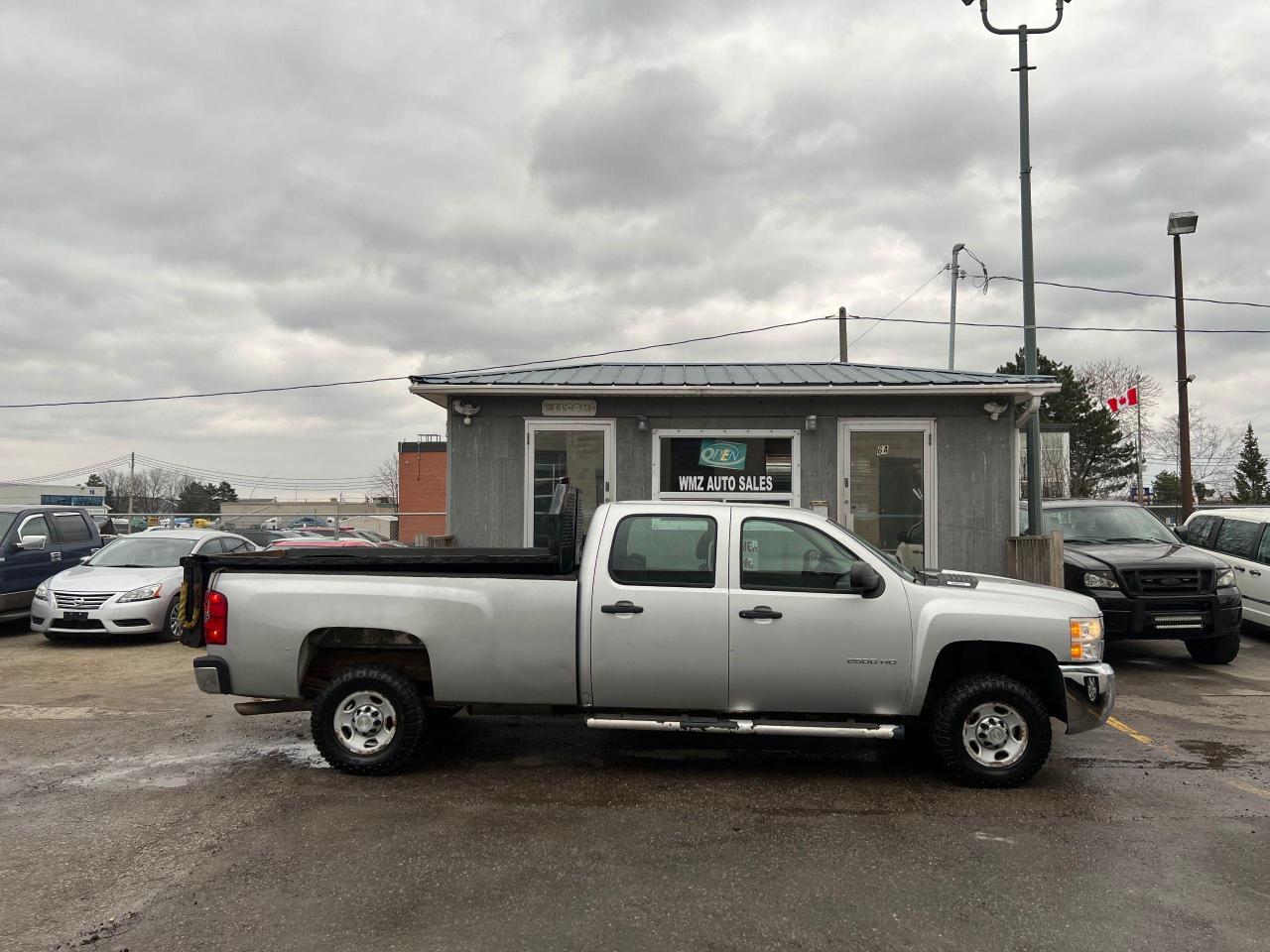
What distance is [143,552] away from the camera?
12.0 metres

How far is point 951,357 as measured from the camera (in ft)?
80.2

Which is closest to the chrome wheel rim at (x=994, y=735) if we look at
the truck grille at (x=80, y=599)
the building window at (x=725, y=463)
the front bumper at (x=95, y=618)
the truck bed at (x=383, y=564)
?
the truck bed at (x=383, y=564)

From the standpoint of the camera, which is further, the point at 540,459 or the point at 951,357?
the point at 951,357

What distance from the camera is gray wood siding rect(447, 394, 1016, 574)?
10.5 metres

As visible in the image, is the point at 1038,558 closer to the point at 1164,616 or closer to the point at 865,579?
the point at 1164,616

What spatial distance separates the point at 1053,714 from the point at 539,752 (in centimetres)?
344

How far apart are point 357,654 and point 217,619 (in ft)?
2.92

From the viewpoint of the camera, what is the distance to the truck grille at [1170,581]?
8.93 m

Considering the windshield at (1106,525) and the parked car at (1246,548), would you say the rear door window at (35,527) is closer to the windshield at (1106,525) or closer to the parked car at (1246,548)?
the windshield at (1106,525)

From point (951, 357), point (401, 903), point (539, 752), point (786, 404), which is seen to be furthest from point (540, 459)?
point (951, 357)

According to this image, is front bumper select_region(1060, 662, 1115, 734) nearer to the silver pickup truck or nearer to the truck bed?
the silver pickup truck

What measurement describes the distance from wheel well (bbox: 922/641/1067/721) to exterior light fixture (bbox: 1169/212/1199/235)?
15605 millimetres

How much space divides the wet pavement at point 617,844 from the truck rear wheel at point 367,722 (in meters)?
0.18

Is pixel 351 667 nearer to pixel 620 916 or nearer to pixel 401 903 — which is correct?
pixel 401 903
